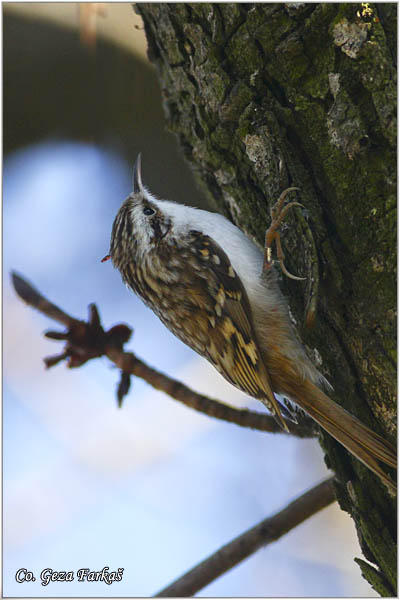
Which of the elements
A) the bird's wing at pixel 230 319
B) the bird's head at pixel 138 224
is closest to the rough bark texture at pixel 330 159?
the bird's wing at pixel 230 319

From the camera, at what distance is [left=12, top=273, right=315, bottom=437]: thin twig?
116 centimetres

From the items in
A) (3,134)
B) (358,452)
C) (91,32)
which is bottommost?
(358,452)

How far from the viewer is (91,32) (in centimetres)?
144

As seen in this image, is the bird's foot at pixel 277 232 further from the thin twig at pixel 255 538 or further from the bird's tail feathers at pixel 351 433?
the thin twig at pixel 255 538

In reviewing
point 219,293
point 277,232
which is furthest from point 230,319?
point 277,232

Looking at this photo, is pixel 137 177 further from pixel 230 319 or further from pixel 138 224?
pixel 230 319

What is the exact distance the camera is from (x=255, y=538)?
4.16ft

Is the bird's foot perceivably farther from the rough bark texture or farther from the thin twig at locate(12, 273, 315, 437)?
the thin twig at locate(12, 273, 315, 437)

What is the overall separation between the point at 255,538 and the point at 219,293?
53 cm

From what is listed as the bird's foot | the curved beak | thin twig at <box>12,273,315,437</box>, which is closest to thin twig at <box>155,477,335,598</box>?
thin twig at <box>12,273,315,437</box>

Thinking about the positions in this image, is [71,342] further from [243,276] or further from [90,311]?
[243,276]

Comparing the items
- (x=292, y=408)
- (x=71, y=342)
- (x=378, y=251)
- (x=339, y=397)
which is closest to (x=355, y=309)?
(x=378, y=251)

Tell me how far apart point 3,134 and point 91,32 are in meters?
0.38

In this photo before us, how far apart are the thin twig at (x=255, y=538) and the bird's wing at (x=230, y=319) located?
269mm
